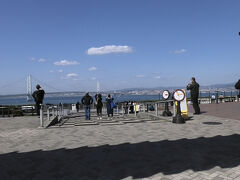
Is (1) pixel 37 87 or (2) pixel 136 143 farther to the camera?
(1) pixel 37 87

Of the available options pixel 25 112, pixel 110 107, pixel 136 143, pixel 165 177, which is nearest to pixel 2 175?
pixel 165 177

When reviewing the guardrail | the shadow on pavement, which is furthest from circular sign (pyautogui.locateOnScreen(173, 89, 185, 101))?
the guardrail

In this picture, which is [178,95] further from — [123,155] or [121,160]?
A: [121,160]

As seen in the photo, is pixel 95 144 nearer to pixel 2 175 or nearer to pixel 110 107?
pixel 2 175

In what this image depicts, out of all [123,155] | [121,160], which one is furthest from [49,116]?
[121,160]

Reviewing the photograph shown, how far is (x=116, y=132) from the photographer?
8758 millimetres

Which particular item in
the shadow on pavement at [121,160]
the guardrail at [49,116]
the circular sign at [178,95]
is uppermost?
the circular sign at [178,95]

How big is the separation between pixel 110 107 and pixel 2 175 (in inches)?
411

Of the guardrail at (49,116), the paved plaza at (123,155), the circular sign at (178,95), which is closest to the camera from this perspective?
the paved plaza at (123,155)

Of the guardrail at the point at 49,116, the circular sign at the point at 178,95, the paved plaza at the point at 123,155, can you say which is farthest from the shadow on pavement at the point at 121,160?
the circular sign at the point at 178,95

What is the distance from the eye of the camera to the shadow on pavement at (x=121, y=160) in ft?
15.1

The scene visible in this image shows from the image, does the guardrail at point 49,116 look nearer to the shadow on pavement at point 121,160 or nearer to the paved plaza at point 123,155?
the paved plaza at point 123,155

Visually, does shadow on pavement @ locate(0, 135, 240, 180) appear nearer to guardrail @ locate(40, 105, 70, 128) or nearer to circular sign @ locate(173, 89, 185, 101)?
guardrail @ locate(40, 105, 70, 128)

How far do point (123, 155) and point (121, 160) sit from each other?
14.3 inches
